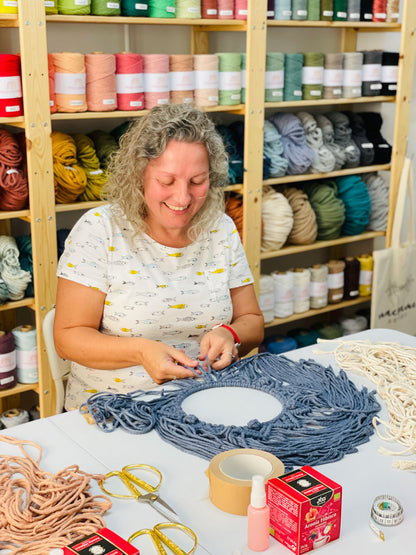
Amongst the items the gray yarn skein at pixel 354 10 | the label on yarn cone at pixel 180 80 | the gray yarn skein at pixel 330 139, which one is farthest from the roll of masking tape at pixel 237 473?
the gray yarn skein at pixel 354 10

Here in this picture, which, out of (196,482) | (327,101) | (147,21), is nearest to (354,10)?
(327,101)

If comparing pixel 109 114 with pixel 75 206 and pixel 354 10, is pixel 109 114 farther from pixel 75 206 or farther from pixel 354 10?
pixel 354 10

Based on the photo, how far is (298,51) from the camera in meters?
3.55

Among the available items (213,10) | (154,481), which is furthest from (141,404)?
(213,10)

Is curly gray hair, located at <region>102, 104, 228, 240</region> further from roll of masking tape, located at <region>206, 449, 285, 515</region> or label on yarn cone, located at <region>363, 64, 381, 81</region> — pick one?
label on yarn cone, located at <region>363, 64, 381, 81</region>

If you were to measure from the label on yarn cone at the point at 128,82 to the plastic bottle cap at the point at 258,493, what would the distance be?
1.97 metres

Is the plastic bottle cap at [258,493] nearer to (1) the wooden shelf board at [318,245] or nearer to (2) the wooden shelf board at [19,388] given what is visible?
(2) the wooden shelf board at [19,388]

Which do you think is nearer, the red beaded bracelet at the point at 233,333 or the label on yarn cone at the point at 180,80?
the red beaded bracelet at the point at 233,333

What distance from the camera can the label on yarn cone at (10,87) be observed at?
236 centimetres

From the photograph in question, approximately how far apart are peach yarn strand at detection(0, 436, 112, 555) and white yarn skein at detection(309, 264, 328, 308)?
7.72 feet

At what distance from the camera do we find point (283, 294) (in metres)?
3.33

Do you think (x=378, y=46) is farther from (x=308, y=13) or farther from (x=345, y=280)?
(x=345, y=280)

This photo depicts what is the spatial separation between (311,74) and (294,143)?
1.04 feet

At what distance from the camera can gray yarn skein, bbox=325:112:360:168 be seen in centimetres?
339
